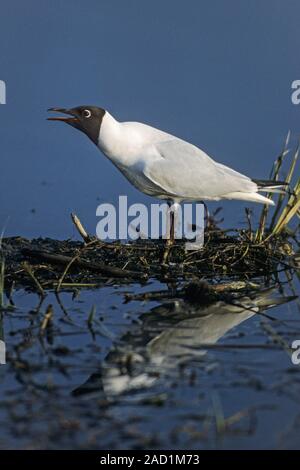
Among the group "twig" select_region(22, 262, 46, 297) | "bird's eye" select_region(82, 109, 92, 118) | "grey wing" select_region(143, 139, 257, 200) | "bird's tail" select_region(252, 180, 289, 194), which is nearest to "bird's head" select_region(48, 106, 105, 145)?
"bird's eye" select_region(82, 109, 92, 118)

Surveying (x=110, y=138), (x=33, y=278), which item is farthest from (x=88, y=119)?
(x=33, y=278)

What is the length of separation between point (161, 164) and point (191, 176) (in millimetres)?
324

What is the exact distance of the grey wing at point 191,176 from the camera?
729 centimetres

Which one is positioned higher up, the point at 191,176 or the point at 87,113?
the point at 87,113

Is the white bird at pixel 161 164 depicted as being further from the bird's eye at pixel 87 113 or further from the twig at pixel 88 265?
the twig at pixel 88 265

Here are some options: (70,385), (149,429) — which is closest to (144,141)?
(70,385)

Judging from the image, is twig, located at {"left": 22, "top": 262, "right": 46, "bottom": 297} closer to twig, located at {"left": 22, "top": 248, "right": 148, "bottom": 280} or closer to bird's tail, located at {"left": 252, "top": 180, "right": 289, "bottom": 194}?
twig, located at {"left": 22, "top": 248, "right": 148, "bottom": 280}

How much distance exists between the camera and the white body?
23.9 ft

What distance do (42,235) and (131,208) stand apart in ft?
2.72

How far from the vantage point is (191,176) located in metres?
7.44

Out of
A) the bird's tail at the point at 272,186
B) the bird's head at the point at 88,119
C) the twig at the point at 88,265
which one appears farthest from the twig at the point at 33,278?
the bird's tail at the point at 272,186

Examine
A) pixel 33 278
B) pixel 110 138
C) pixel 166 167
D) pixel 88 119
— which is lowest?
pixel 33 278

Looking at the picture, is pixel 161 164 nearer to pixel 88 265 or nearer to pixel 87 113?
pixel 87 113
